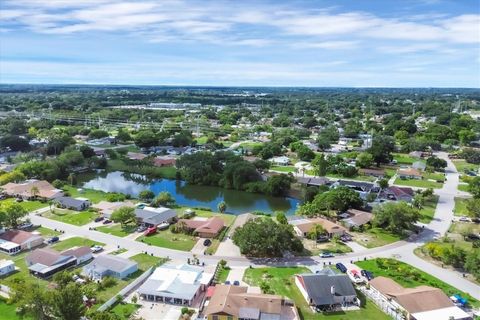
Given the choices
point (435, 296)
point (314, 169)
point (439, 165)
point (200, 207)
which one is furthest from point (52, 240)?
point (439, 165)

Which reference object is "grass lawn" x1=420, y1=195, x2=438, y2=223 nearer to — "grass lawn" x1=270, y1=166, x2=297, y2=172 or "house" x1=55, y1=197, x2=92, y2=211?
"grass lawn" x1=270, y1=166, x2=297, y2=172

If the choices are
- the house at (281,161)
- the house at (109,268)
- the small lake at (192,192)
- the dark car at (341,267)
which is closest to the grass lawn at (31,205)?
the small lake at (192,192)

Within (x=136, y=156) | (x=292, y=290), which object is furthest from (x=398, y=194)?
(x=136, y=156)

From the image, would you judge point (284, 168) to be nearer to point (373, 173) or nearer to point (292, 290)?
point (373, 173)

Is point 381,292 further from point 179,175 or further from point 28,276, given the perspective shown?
point 179,175

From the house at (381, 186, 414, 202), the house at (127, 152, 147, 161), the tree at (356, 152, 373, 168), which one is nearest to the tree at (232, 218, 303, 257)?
the house at (381, 186, 414, 202)

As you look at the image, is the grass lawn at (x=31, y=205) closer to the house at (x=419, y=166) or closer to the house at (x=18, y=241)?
the house at (x=18, y=241)
